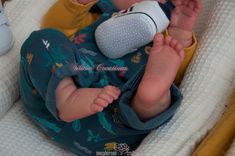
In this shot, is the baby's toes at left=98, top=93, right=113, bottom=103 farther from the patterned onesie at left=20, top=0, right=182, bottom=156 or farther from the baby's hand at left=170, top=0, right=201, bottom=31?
the baby's hand at left=170, top=0, right=201, bottom=31

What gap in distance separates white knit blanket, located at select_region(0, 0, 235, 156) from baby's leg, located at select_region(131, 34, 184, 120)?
5 centimetres

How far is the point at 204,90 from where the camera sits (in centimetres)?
84

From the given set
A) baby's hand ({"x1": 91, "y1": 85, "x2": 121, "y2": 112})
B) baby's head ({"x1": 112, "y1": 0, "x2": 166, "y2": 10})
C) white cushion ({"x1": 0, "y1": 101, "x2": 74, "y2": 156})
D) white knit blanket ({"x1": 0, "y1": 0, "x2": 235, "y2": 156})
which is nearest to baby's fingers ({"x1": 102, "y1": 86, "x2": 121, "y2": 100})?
baby's hand ({"x1": 91, "y1": 85, "x2": 121, "y2": 112})

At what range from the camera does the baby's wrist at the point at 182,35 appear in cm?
89

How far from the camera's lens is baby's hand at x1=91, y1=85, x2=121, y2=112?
71 cm

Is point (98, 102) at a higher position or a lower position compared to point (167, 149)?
higher

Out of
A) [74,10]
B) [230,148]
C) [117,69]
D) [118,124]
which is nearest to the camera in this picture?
[230,148]

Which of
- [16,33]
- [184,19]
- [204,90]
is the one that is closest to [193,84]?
[204,90]

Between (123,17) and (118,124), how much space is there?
0.74 ft

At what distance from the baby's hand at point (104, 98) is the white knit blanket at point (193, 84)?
102mm

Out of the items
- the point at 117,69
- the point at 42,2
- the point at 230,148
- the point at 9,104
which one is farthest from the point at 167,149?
the point at 42,2

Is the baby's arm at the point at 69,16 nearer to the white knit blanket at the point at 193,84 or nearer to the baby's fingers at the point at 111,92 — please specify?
the white knit blanket at the point at 193,84

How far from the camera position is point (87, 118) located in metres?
0.83

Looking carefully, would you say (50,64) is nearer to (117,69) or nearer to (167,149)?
(117,69)
